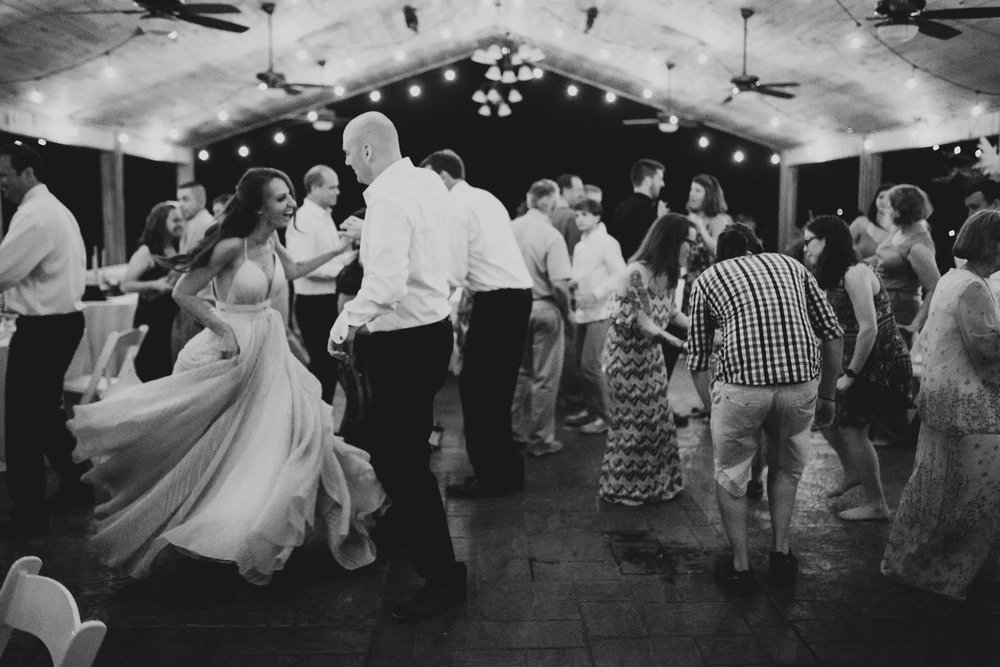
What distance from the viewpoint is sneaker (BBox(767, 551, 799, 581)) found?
341 cm

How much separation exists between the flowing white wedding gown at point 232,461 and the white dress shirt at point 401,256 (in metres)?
0.70

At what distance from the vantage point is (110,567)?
3.45 metres

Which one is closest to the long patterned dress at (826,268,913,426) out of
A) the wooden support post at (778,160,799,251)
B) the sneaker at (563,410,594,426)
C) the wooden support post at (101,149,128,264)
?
the sneaker at (563,410,594,426)

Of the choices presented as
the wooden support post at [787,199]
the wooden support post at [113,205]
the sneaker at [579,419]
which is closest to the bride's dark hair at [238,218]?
the sneaker at [579,419]

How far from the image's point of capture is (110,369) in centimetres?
593

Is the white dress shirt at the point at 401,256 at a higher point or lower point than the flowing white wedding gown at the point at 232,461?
higher

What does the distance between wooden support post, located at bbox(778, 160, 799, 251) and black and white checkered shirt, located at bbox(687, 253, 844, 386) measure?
42.4 feet

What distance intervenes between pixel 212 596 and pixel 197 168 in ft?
44.5

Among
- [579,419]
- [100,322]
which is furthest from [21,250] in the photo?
[579,419]

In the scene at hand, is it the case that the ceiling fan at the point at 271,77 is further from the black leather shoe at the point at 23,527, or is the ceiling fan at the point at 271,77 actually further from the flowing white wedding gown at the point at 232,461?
the flowing white wedding gown at the point at 232,461

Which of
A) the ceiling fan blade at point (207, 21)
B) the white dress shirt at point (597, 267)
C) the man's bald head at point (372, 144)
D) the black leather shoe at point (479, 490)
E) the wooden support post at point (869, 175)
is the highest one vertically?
the ceiling fan blade at point (207, 21)

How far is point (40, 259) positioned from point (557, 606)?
8.48 ft

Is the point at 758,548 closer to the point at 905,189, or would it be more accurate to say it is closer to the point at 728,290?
the point at 728,290

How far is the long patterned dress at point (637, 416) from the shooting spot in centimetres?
442
